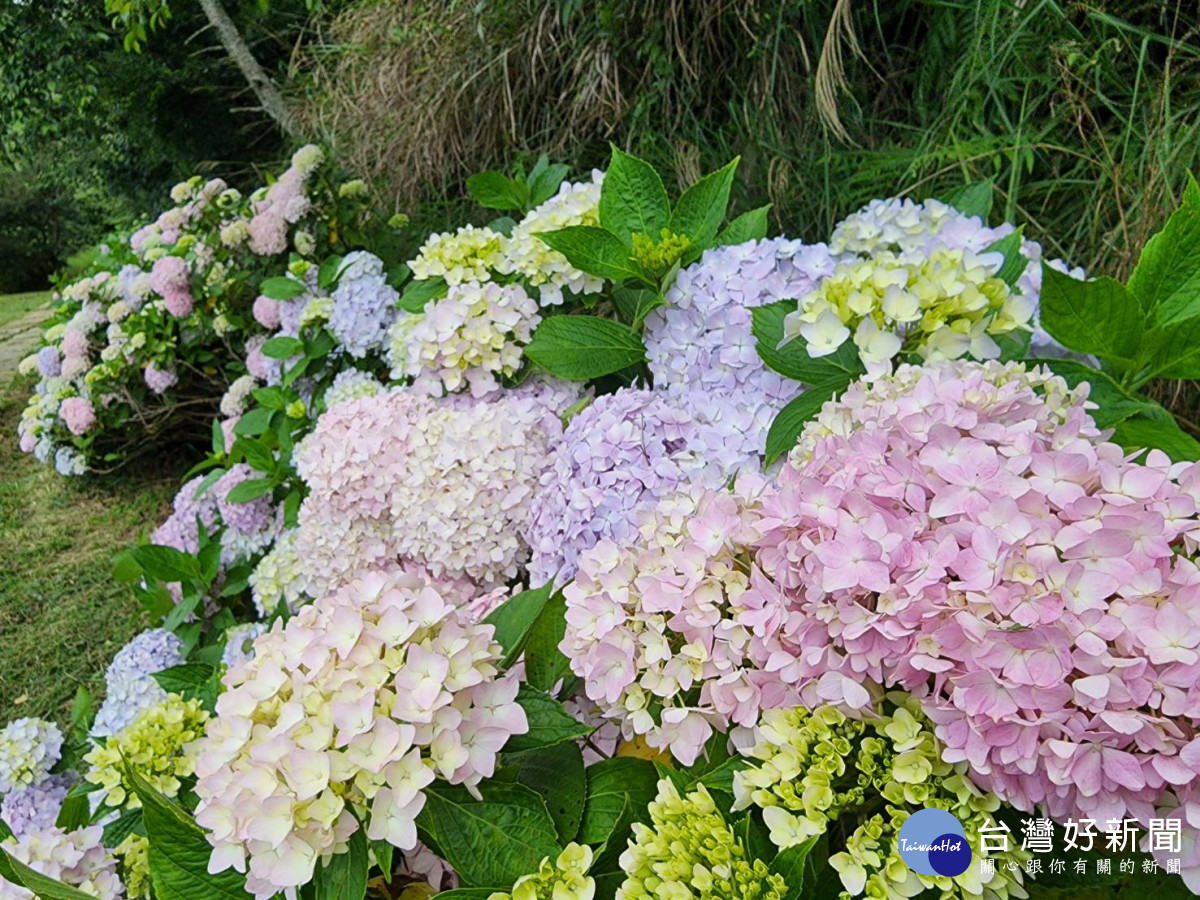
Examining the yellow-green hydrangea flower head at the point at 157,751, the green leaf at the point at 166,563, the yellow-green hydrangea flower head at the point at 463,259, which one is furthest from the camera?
the green leaf at the point at 166,563

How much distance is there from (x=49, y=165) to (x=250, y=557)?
6733 mm

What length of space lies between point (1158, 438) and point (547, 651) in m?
0.57

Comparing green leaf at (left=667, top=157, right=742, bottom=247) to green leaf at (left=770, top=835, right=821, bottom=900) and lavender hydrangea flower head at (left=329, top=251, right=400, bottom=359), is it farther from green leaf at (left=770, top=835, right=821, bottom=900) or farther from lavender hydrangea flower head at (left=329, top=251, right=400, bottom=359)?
lavender hydrangea flower head at (left=329, top=251, right=400, bottom=359)

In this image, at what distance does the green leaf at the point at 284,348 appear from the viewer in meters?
1.88

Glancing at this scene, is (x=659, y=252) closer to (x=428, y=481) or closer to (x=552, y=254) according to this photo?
(x=552, y=254)

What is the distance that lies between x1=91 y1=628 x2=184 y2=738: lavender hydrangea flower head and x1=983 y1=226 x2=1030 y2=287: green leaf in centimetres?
141

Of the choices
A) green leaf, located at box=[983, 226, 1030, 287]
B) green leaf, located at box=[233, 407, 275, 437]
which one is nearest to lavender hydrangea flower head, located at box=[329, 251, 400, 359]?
green leaf, located at box=[233, 407, 275, 437]

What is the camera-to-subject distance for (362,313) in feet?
5.80

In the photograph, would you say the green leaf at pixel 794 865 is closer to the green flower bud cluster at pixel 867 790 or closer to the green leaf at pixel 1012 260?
the green flower bud cluster at pixel 867 790

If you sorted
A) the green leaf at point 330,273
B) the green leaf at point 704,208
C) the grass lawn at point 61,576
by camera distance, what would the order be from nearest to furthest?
the green leaf at point 704,208 → the green leaf at point 330,273 → the grass lawn at point 61,576

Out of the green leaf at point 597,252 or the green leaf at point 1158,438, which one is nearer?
the green leaf at point 1158,438

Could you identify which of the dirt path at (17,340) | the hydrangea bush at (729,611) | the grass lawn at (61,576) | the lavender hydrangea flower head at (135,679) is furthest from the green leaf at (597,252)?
the dirt path at (17,340)

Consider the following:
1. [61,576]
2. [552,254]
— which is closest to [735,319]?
[552,254]

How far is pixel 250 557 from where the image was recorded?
74.8 inches
